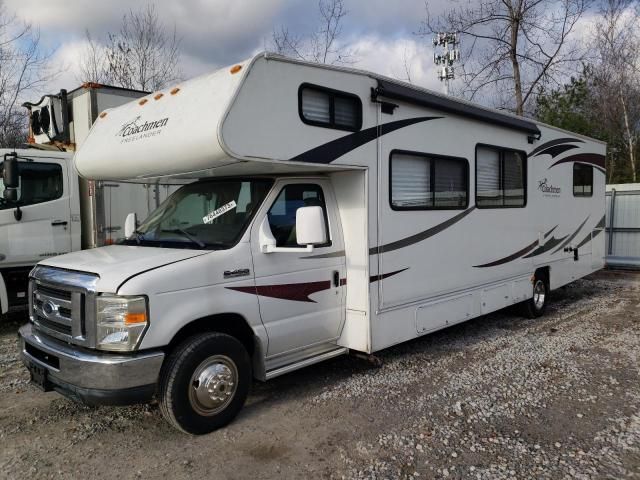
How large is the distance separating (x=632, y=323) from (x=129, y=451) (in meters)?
7.26

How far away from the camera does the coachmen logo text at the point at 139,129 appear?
451 centimetres

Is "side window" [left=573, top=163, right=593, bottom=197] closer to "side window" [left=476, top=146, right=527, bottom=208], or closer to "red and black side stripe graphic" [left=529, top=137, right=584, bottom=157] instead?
"red and black side stripe graphic" [left=529, top=137, right=584, bottom=157]

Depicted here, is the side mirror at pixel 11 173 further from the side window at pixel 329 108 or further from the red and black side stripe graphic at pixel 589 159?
the red and black side stripe graphic at pixel 589 159

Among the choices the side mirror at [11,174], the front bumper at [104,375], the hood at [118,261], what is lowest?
the front bumper at [104,375]

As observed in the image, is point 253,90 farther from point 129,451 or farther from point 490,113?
point 490,113

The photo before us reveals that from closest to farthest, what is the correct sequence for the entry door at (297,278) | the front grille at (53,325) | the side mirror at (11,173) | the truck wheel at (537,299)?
the front grille at (53,325) → the entry door at (297,278) → the side mirror at (11,173) → the truck wheel at (537,299)

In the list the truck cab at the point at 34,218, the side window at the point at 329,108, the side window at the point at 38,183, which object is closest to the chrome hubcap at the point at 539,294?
the side window at the point at 329,108

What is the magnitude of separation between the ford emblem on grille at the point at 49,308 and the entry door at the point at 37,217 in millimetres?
3390

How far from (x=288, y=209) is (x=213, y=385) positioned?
5.46 ft

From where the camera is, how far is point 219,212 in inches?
180

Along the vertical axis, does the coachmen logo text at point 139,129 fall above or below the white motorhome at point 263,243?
above

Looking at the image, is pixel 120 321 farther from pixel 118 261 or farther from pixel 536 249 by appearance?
pixel 536 249

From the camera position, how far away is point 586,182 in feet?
31.1

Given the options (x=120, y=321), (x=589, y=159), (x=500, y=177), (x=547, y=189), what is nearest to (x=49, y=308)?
(x=120, y=321)
